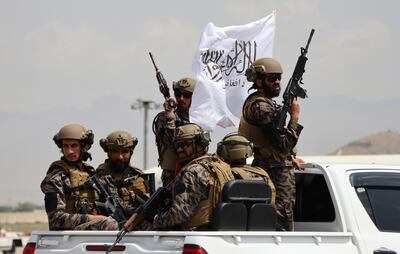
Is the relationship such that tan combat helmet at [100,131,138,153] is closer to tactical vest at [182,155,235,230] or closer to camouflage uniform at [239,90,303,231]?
camouflage uniform at [239,90,303,231]

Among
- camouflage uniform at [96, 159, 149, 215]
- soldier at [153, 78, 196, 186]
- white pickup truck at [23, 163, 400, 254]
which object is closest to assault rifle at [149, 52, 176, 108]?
soldier at [153, 78, 196, 186]

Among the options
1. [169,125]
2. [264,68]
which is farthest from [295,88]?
[169,125]

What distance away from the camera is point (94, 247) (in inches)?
310

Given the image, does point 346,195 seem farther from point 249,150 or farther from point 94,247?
point 94,247

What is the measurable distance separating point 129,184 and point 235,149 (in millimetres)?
1514

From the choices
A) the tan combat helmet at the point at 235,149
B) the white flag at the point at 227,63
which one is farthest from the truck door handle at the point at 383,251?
the white flag at the point at 227,63

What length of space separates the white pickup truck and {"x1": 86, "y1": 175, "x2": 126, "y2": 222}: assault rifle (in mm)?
1003

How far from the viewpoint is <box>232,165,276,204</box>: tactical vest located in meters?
8.28

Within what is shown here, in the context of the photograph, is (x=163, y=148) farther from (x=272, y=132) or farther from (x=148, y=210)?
(x=148, y=210)

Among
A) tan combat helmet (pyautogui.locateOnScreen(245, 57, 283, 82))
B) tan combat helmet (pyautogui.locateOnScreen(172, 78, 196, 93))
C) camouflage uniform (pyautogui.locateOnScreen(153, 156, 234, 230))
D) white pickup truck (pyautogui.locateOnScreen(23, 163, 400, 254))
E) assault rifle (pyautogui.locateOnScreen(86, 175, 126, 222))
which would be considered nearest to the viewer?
white pickup truck (pyautogui.locateOnScreen(23, 163, 400, 254))

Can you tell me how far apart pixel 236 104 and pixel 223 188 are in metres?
3.37

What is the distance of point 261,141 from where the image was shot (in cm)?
922

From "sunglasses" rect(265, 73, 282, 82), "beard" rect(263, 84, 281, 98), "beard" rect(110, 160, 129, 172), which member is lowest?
"beard" rect(110, 160, 129, 172)

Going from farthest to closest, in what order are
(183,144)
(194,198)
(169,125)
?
(169,125), (183,144), (194,198)
